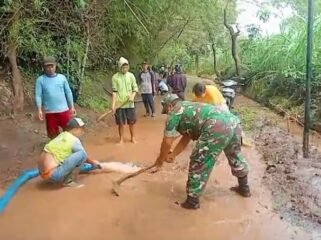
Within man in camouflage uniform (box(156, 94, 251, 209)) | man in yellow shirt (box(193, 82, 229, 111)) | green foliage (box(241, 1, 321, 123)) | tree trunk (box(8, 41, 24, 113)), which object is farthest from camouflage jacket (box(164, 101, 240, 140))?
tree trunk (box(8, 41, 24, 113))

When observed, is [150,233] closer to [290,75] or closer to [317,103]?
[317,103]

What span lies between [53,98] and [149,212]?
2329mm

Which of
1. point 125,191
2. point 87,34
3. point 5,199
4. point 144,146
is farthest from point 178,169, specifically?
point 87,34

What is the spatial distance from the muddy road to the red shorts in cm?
82

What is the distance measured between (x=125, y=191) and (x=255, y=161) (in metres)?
2.30

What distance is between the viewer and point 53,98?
251 inches

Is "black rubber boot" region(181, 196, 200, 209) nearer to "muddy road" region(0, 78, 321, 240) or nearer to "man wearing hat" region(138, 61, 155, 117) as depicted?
"muddy road" region(0, 78, 321, 240)

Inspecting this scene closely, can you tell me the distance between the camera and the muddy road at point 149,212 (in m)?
4.45

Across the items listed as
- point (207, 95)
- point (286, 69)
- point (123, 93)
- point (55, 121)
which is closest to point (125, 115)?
point (123, 93)

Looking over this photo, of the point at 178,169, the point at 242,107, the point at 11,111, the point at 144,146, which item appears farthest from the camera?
the point at 242,107

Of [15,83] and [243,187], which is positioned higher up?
[15,83]

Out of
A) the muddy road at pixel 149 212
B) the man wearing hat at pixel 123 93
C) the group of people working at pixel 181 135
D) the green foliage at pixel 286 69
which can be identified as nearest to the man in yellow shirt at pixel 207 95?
the group of people working at pixel 181 135

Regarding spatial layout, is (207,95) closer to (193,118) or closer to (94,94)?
(193,118)

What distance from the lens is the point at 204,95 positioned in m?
5.41
